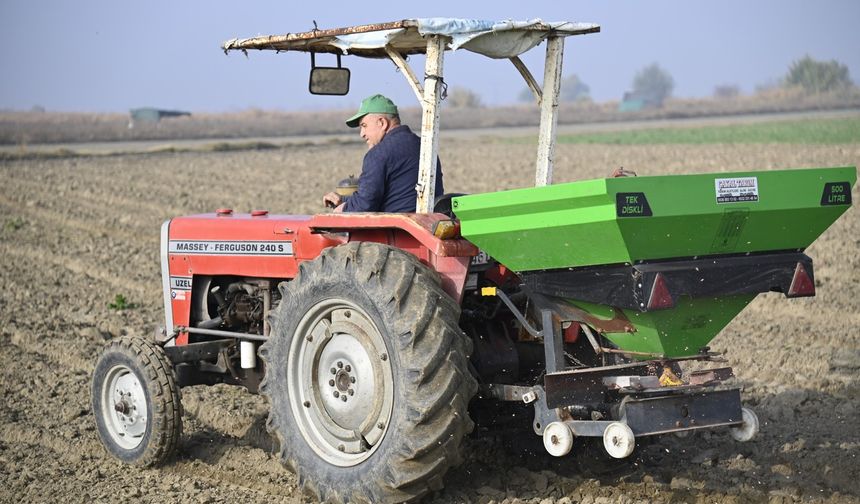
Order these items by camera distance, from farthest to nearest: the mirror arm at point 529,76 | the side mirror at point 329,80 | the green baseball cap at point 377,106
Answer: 1. the side mirror at point 329,80
2. the green baseball cap at point 377,106
3. the mirror arm at point 529,76

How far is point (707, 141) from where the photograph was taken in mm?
34500

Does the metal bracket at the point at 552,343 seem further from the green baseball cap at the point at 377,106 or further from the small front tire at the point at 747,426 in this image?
the green baseball cap at the point at 377,106

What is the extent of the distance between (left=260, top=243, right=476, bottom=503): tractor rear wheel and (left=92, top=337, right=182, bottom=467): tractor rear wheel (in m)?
0.90

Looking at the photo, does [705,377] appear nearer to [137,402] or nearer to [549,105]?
[549,105]

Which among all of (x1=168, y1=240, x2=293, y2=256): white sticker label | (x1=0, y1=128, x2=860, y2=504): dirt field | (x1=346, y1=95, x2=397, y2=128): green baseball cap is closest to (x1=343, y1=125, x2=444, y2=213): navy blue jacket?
(x1=346, y1=95, x2=397, y2=128): green baseball cap

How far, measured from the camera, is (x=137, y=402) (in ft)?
20.0

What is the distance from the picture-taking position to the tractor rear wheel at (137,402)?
5.89 m

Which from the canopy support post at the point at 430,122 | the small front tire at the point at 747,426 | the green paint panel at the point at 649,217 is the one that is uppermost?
the canopy support post at the point at 430,122

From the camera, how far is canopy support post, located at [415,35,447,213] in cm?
476

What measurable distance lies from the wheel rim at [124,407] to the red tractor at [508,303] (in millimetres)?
1219

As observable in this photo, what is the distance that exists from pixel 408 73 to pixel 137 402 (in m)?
2.59

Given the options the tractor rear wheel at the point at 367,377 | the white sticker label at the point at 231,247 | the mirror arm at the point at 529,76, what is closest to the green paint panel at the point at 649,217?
the tractor rear wheel at the point at 367,377

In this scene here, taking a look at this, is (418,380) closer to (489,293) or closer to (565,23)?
(489,293)

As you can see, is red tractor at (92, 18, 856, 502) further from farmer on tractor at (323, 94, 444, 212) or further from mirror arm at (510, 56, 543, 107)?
farmer on tractor at (323, 94, 444, 212)
